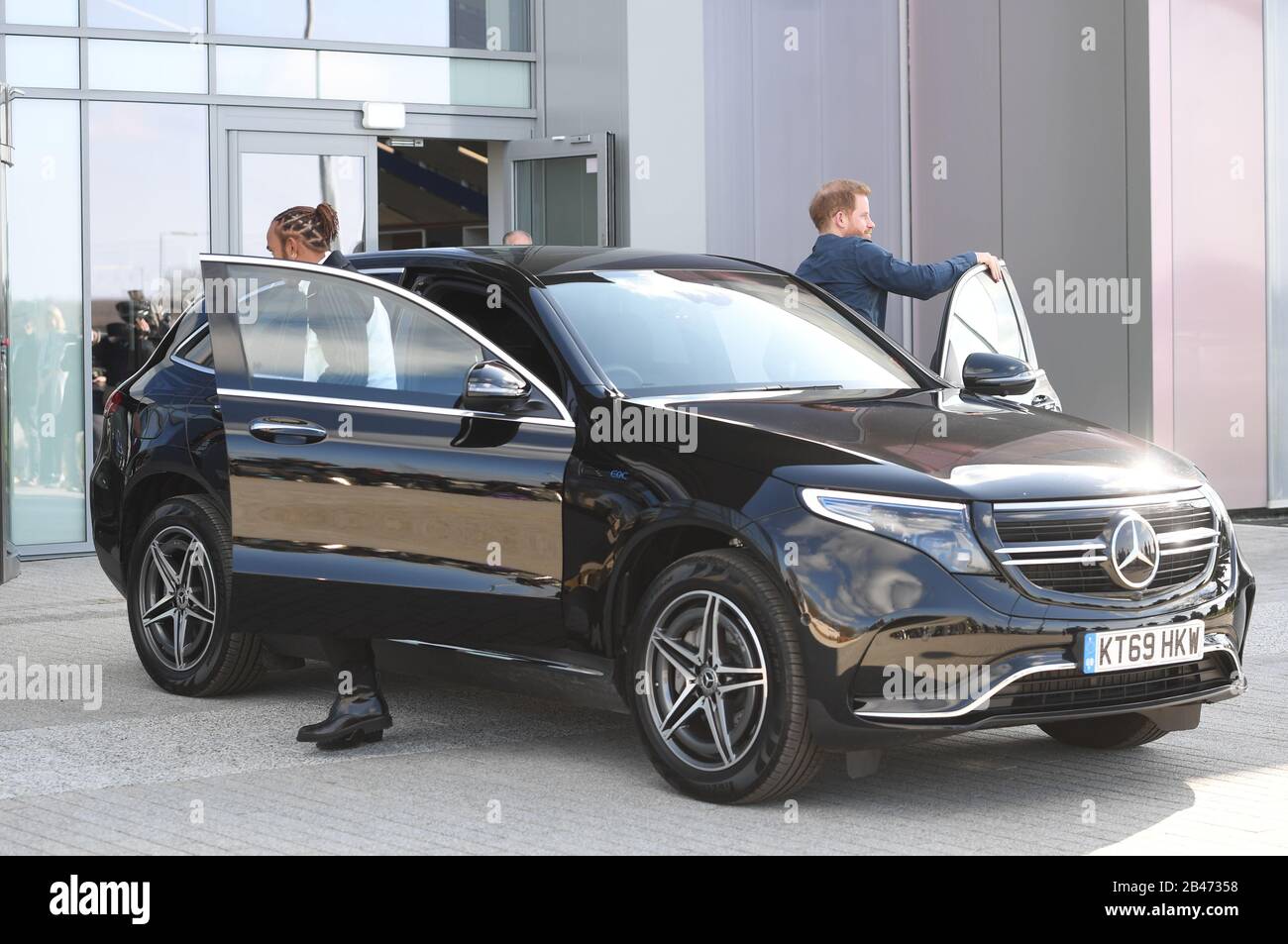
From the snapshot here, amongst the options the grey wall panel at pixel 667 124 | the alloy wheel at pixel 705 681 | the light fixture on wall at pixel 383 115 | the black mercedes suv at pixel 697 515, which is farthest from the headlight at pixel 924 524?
the light fixture on wall at pixel 383 115

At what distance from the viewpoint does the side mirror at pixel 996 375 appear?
6930 mm

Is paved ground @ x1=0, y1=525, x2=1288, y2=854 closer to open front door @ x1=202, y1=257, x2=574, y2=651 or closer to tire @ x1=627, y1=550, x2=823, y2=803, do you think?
tire @ x1=627, y1=550, x2=823, y2=803

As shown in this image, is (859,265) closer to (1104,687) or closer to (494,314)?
(494,314)

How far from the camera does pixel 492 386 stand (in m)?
6.15

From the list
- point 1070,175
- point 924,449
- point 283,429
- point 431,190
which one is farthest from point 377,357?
point 431,190

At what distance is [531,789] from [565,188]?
32.6 ft

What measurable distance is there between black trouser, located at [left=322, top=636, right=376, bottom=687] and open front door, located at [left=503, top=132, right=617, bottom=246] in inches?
328

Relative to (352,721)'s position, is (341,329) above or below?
above

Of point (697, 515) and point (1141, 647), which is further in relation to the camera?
point (697, 515)

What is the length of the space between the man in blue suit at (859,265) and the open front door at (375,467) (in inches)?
110

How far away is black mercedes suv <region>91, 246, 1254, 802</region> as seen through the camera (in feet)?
17.8

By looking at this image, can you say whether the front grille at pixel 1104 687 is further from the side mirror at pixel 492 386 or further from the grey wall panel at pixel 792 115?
the grey wall panel at pixel 792 115

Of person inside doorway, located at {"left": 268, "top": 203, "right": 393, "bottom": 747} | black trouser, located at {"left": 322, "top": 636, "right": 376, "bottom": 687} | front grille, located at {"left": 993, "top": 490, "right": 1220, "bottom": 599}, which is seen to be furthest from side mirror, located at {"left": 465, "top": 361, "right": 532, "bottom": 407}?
front grille, located at {"left": 993, "top": 490, "right": 1220, "bottom": 599}
